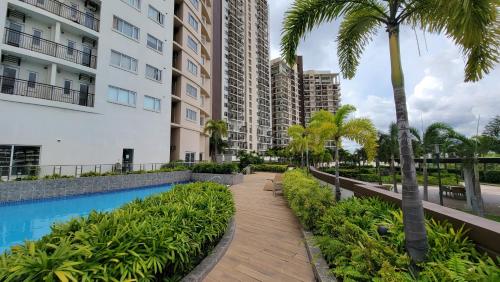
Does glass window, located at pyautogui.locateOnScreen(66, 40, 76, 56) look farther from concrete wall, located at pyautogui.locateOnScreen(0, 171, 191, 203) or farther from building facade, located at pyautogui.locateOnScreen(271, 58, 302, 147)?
building facade, located at pyautogui.locateOnScreen(271, 58, 302, 147)

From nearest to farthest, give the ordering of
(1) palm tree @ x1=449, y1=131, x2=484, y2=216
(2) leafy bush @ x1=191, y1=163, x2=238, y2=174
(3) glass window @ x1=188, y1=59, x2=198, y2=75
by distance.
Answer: (1) palm tree @ x1=449, y1=131, x2=484, y2=216
(2) leafy bush @ x1=191, y1=163, x2=238, y2=174
(3) glass window @ x1=188, y1=59, x2=198, y2=75

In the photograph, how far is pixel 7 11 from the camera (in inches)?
604

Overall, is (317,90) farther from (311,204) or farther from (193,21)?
(311,204)

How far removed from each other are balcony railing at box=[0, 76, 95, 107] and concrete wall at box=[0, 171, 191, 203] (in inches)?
249

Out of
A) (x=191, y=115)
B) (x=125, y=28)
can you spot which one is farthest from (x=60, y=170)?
(x=191, y=115)

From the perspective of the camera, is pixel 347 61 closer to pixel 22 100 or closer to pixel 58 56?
pixel 22 100

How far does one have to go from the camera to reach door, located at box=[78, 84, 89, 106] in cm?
1834

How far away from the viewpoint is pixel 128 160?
68.1ft

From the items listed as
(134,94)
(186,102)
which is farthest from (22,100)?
(186,102)

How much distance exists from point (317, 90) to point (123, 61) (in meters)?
99.9

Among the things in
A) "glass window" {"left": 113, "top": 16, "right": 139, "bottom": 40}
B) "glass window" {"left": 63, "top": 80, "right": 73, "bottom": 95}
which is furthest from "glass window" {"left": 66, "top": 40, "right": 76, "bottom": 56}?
"glass window" {"left": 113, "top": 16, "right": 139, "bottom": 40}

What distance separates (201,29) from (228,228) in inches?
1303

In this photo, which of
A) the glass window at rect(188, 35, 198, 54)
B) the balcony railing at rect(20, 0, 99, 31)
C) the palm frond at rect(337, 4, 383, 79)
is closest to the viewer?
the palm frond at rect(337, 4, 383, 79)

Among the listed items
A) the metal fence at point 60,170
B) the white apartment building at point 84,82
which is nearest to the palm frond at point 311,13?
the metal fence at point 60,170
